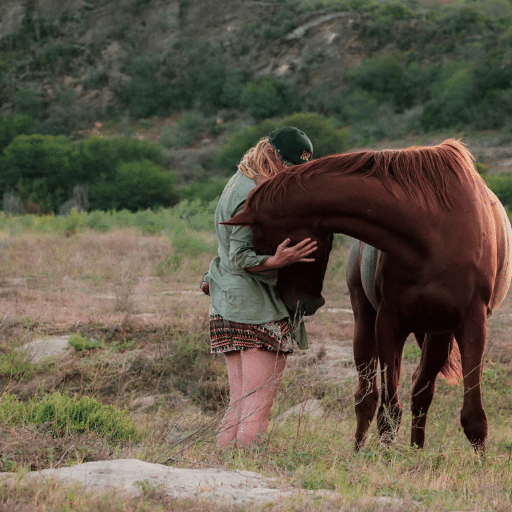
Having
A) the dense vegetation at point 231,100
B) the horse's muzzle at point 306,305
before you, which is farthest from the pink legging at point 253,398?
the dense vegetation at point 231,100

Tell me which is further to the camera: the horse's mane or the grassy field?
the horse's mane

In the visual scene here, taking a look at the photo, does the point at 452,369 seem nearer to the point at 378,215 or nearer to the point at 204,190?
the point at 378,215

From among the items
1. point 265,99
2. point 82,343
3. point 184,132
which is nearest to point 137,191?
point 184,132

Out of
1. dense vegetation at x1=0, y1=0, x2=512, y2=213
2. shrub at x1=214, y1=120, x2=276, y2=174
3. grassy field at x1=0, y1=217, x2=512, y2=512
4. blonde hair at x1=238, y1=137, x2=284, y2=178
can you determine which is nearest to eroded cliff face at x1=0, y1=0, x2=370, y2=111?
dense vegetation at x1=0, y1=0, x2=512, y2=213

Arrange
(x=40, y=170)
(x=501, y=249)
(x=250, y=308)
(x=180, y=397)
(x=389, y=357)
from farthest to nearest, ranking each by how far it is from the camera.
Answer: (x=40, y=170)
(x=180, y=397)
(x=501, y=249)
(x=389, y=357)
(x=250, y=308)

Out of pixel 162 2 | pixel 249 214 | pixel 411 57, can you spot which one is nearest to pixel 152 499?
pixel 249 214

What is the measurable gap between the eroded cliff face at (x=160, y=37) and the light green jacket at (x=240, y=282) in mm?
51056

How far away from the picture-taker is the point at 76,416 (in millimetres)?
3928

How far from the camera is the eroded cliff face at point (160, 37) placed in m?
56.3

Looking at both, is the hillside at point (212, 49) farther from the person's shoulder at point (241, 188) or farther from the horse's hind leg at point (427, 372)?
the person's shoulder at point (241, 188)

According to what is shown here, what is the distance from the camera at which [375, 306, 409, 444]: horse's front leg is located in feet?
13.2

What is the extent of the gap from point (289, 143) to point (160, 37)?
6544 centimetres

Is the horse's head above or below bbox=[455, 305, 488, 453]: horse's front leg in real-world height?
above

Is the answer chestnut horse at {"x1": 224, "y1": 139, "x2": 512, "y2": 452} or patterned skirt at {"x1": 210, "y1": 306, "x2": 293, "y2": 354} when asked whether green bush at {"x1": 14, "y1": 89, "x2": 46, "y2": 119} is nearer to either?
patterned skirt at {"x1": 210, "y1": 306, "x2": 293, "y2": 354}
